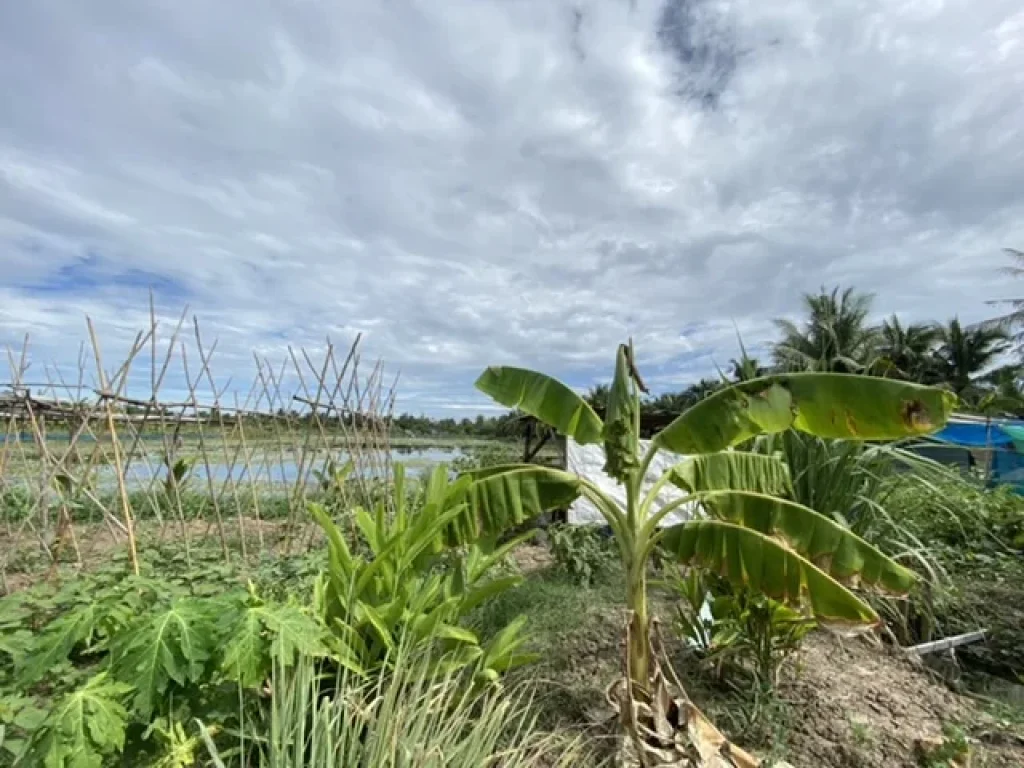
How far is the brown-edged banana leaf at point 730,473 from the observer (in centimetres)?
324

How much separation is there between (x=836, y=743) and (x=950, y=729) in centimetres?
52

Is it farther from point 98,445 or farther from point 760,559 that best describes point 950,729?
point 98,445

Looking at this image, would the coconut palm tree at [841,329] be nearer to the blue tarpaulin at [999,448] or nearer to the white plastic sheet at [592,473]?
the blue tarpaulin at [999,448]

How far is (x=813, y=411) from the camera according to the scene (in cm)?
270

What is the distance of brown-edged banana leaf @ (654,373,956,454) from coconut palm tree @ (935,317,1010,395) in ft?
105

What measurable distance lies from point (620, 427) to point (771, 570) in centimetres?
95

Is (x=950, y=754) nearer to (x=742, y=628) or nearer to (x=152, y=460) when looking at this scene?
(x=742, y=628)

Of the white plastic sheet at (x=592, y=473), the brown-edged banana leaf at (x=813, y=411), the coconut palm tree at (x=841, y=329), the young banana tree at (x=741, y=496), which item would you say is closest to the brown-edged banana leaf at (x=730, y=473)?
the young banana tree at (x=741, y=496)

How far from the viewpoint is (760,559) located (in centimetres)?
259

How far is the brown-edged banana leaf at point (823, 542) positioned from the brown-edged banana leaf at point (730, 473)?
1.11 ft

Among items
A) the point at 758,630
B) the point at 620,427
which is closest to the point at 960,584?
the point at 758,630

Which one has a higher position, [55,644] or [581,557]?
[55,644]

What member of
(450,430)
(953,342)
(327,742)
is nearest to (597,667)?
(327,742)

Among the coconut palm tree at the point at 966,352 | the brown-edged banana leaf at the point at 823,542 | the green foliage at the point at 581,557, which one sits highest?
the coconut palm tree at the point at 966,352
